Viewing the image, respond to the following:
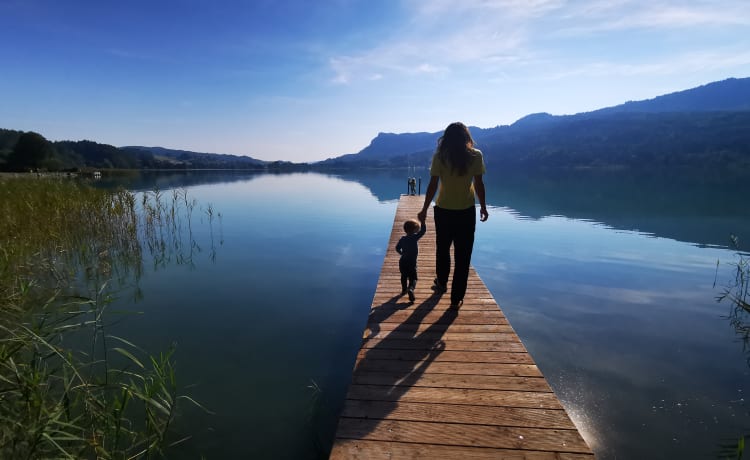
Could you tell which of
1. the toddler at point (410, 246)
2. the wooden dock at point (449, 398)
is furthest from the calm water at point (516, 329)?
the toddler at point (410, 246)

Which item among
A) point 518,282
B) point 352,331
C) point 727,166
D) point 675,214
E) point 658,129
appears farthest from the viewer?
point 658,129

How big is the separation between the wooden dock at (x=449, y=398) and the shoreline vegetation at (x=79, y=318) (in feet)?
5.15

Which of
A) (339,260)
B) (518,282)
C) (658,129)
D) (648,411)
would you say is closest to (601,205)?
(518,282)

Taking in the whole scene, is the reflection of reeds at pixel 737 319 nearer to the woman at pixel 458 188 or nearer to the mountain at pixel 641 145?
the woman at pixel 458 188

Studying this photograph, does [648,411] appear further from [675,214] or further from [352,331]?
[675,214]

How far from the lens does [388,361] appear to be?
3508 mm

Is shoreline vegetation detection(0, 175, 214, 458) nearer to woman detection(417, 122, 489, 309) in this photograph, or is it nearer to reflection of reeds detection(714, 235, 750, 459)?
woman detection(417, 122, 489, 309)

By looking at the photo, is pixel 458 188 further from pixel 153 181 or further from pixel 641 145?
pixel 641 145

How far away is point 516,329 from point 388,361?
3712 mm

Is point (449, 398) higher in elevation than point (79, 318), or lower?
higher

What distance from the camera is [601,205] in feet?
76.4

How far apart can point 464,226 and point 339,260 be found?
702 cm

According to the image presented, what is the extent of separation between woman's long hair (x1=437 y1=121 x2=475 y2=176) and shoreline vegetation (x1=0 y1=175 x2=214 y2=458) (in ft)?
11.2

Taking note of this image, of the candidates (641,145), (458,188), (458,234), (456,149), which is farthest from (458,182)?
(641,145)
